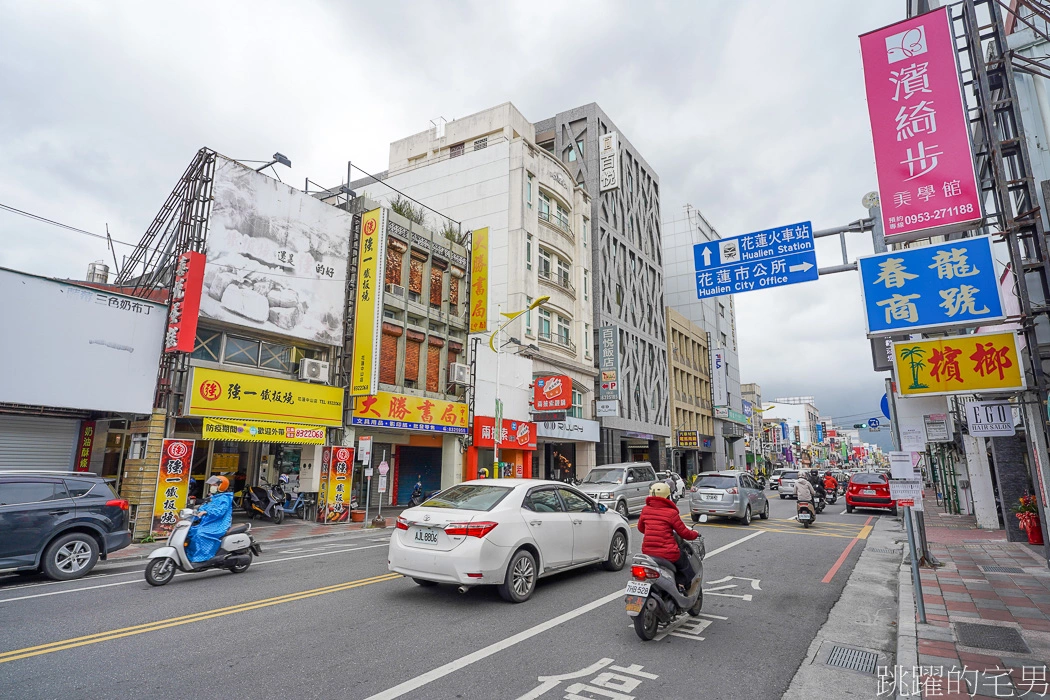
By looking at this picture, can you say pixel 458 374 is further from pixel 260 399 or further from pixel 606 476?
pixel 260 399

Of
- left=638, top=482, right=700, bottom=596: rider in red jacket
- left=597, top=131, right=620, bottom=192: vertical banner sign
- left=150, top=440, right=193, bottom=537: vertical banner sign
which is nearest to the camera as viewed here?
left=638, top=482, right=700, bottom=596: rider in red jacket

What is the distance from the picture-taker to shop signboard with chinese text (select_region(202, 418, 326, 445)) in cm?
1542

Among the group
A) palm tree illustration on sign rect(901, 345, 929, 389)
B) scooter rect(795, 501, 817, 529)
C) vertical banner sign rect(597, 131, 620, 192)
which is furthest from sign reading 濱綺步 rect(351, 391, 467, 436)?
vertical banner sign rect(597, 131, 620, 192)

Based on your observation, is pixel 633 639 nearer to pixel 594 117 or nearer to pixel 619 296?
pixel 619 296

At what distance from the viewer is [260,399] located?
55.4 ft

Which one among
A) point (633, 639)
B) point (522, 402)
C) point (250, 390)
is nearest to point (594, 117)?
point (522, 402)

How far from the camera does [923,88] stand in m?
9.11

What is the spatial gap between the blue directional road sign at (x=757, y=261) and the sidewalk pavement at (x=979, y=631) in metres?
6.08

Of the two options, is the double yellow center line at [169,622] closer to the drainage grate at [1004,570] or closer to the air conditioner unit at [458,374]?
the drainage grate at [1004,570]

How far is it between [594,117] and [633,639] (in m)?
40.4

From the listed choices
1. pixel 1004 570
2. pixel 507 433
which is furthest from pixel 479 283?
pixel 1004 570

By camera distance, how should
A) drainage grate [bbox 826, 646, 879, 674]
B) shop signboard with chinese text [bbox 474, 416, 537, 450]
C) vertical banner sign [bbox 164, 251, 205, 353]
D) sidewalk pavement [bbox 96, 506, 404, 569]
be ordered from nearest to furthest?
1. drainage grate [bbox 826, 646, 879, 674]
2. sidewalk pavement [bbox 96, 506, 404, 569]
3. vertical banner sign [bbox 164, 251, 205, 353]
4. shop signboard with chinese text [bbox 474, 416, 537, 450]

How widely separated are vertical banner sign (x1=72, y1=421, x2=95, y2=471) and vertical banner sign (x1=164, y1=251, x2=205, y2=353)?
3.07 metres

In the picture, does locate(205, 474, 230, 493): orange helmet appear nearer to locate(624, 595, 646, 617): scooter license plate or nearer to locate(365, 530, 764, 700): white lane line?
locate(365, 530, 764, 700): white lane line
